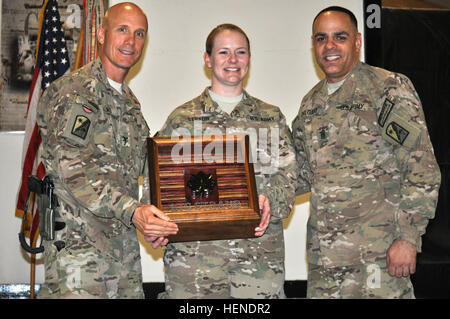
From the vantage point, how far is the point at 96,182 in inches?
94.8

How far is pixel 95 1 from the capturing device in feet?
13.2

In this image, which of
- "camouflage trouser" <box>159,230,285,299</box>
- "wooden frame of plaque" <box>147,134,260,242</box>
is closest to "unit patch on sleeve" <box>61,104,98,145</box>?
"wooden frame of plaque" <box>147,134,260,242</box>

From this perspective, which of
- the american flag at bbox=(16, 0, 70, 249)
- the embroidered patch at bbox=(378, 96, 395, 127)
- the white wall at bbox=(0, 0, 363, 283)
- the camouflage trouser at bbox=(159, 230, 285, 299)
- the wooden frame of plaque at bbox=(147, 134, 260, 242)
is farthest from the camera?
the white wall at bbox=(0, 0, 363, 283)

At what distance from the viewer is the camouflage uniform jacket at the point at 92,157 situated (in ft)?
7.82

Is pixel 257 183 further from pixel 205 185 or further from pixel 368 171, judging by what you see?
pixel 368 171

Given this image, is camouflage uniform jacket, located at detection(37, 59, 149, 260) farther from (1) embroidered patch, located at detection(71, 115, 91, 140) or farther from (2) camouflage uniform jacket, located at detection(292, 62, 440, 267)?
(2) camouflage uniform jacket, located at detection(292, 62, 440, 267)

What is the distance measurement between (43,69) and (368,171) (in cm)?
281

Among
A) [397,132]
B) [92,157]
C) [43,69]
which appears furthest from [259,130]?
[43,69]

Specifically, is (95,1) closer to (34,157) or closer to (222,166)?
(34,157)

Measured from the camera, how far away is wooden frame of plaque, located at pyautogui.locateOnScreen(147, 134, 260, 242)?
7.59ft

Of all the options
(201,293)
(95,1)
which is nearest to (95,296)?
(201,293)

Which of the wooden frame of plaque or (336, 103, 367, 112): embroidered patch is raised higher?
(336, 103, 367, 112): embroidered patch

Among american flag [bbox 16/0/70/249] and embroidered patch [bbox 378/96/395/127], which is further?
american flag [bbox 16/0/70/249]

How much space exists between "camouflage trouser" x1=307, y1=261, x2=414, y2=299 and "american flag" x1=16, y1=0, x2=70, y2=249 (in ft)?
8.41
